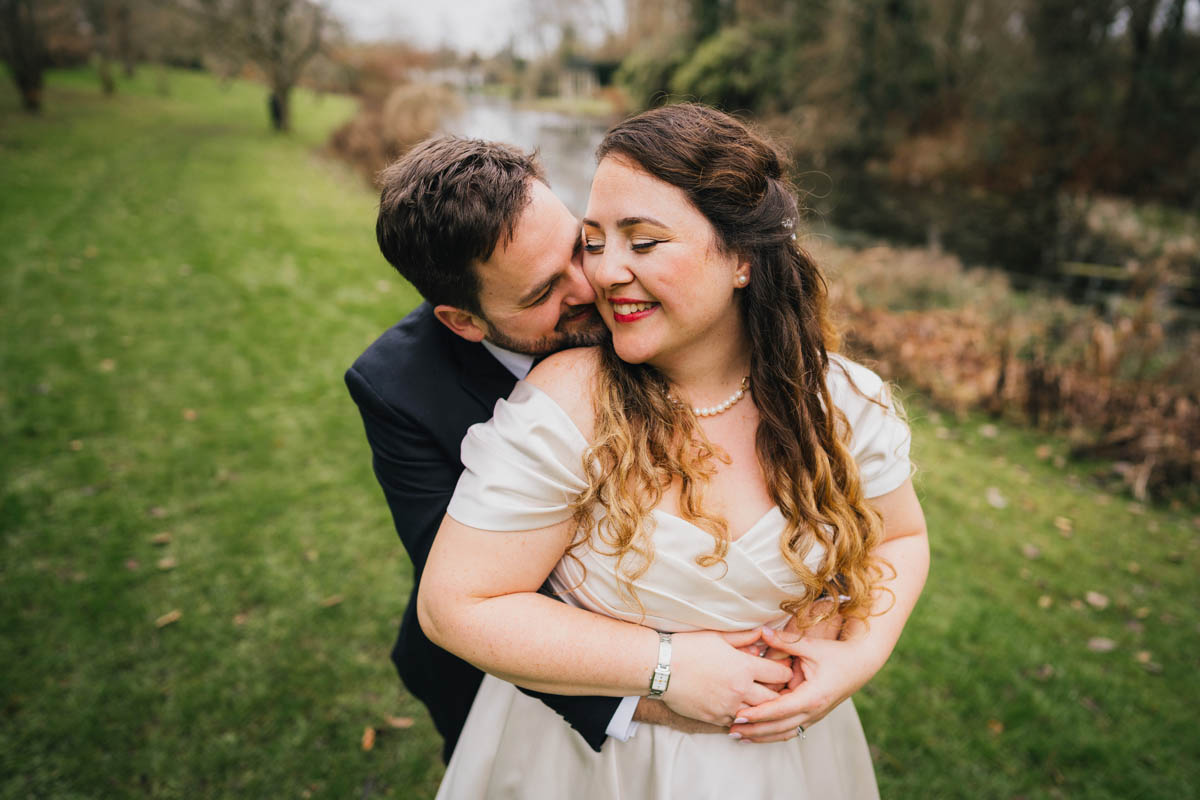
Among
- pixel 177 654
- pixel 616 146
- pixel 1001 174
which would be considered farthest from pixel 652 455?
pixel 1001 174

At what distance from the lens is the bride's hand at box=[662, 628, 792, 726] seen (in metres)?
1.43

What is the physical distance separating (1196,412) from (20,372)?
10316 millimetres

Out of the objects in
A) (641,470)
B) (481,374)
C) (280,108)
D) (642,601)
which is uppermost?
(280,108)

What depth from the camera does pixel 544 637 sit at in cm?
136

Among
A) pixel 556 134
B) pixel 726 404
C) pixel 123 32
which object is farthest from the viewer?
pixel 123 32

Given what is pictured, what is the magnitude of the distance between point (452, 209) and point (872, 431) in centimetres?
122

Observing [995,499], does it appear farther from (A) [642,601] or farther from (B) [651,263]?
(B) [651,263]

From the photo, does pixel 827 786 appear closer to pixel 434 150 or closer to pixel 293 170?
pixel 434 150

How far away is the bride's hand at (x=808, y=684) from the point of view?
1.45m

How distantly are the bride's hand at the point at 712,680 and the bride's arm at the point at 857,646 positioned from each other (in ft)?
0.12

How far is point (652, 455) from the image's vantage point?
1506mm

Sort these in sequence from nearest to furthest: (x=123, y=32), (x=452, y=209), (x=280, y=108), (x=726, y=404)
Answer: (x=452, y=209), (x=726, y=404), (x=280, y=108), (x=123, y=32)

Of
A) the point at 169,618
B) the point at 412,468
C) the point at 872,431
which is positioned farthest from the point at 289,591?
the point at 872,431

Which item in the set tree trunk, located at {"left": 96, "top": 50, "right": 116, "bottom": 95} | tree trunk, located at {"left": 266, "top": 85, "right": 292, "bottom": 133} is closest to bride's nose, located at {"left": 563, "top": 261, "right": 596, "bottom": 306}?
tree trunk, located at {"left": 266, "top": 85, "right": 292, "bottom": 133}
